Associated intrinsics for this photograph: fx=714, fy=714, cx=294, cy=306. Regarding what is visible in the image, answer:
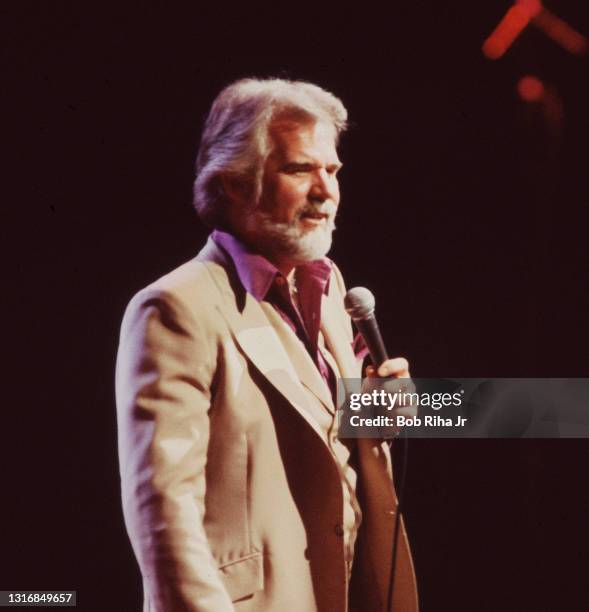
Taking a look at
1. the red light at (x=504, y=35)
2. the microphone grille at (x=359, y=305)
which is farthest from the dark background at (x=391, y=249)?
the microphone grille at (x=359, y=305)

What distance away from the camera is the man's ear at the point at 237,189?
172cm

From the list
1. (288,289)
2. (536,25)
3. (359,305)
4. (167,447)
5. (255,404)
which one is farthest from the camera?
(536,25)

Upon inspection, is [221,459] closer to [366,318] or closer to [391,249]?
[366,318]

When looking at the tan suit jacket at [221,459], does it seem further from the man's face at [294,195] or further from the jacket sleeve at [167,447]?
the man's face at [294,195]

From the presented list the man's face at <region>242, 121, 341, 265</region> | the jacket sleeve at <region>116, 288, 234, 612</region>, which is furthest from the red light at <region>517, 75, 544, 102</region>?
the jacket sleeve at <region>116, 288, 234, 612</region>

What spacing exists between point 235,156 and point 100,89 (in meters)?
0.61

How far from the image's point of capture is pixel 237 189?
174cm

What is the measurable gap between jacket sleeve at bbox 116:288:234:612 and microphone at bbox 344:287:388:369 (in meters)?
0.33

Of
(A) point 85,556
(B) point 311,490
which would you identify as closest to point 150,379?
(B) point 311,490

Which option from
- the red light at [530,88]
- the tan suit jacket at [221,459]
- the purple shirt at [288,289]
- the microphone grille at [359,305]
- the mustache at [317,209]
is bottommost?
the tan suit jacket at [221,459]

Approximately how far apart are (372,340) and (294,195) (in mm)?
388

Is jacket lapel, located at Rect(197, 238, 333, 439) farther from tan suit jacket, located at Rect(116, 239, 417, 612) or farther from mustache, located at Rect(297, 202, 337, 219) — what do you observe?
mustache, located at Rect(297, 202, 337, 219)

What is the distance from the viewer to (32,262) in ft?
6.64

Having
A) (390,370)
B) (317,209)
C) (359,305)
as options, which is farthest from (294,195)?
(390,370)
